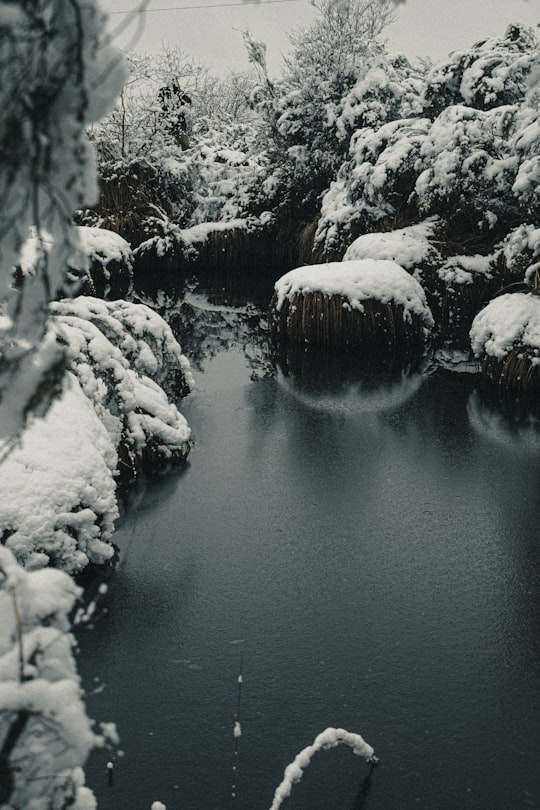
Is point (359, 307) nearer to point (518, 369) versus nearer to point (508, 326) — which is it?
point (508, 326)

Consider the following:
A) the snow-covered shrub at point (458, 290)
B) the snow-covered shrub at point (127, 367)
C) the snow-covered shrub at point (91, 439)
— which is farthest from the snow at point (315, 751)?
the snow-covered shrub at point (458, 290)

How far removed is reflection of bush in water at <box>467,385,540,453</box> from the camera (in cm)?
635

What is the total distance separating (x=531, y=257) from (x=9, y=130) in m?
8.20

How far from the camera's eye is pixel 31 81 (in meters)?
0.85

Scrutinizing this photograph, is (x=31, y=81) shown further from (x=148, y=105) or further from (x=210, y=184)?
(x=148, y=105)

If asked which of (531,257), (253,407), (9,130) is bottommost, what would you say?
(253,407)

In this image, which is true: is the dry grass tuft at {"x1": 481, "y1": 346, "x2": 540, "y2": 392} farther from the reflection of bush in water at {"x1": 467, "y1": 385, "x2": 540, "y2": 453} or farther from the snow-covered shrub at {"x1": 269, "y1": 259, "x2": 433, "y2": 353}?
the snow-covered shrub at {"x1": 269, "y1": 259, "x2": 433, "y2": 353}

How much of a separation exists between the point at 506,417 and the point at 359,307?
2390 mm

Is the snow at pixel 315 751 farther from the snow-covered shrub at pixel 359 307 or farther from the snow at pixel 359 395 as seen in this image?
the snow-covered shrub at pixel 359 307

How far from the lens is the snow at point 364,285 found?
8578 millimetres

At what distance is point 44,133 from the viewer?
0.86 m

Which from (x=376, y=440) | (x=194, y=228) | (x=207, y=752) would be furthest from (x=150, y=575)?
(x=194, y=228)

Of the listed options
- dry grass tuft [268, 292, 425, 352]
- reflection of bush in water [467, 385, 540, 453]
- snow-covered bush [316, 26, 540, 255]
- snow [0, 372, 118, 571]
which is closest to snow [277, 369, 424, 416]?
reflection of bush in water [467, 385, 540, 453]

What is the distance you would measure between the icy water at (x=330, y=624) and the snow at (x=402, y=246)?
3.73 meters
